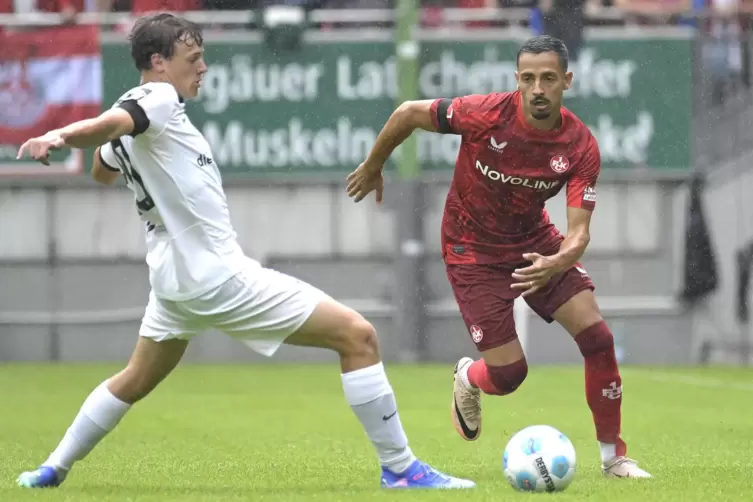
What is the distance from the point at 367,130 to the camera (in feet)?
59.0

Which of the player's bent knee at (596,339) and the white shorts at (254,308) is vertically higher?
the white shorts at (254,308)

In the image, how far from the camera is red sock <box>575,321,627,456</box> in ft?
22.5

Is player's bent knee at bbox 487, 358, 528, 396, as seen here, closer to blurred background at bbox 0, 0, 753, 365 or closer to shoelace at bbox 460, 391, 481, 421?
shoelace at bbox 460, 391, 481, 421

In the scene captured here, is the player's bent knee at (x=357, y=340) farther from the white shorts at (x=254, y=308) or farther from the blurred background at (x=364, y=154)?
the blurred background at (x=364, y=154)

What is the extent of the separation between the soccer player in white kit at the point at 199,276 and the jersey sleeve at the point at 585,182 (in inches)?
48.6

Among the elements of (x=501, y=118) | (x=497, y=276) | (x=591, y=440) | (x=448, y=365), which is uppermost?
(x=501, y=118)

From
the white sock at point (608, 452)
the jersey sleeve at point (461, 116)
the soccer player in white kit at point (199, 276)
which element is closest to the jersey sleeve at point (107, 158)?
the soccer player in white kit at point (199, 276)

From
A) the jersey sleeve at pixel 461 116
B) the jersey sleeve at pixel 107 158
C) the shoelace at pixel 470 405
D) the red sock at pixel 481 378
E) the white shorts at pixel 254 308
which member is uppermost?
the jersey sleeve at pixel 461 116

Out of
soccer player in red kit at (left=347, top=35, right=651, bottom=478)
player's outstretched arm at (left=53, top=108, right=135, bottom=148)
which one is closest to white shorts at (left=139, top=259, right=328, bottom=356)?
player's outstretched arm at (left=53, top=108, right=135, bottom=148)

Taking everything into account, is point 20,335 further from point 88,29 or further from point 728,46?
point 728,46

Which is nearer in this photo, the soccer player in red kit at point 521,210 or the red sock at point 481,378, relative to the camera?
the soccer player in red kit at point 521,210

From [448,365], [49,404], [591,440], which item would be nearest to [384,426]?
[591,440]

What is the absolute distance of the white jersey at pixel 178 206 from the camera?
600 cm

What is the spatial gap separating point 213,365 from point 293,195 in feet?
7.82
